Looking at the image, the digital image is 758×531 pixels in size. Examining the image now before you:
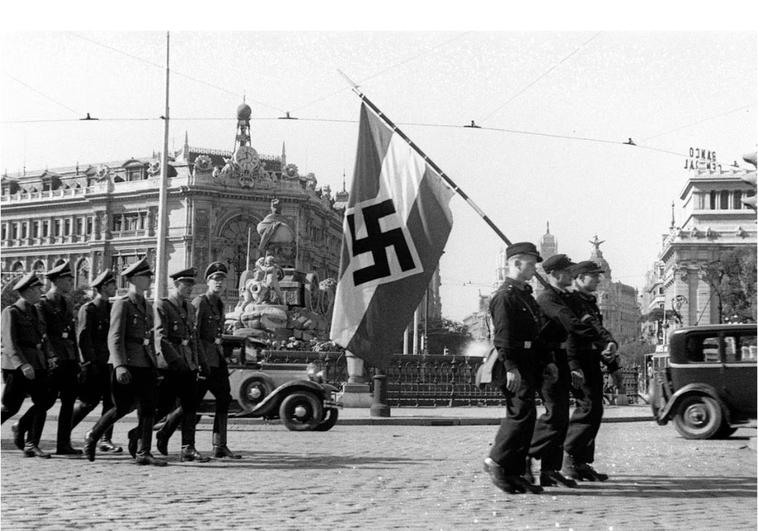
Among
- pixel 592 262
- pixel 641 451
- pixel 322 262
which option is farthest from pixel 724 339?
pixel 322 262

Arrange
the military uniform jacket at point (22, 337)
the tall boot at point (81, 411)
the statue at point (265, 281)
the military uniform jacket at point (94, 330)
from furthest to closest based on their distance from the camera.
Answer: the statue at point (265, 281) → the tall boot at point (81, 411) → the military uniform jacket at point (94, 330) → the military uniform jacket at point (22, 337)

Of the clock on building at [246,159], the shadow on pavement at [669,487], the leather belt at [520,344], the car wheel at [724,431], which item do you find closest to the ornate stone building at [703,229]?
the car wheel at [724,431]

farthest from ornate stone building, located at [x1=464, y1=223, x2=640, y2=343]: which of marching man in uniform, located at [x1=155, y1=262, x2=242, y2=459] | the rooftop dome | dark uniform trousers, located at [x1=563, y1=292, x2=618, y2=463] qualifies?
the rooftop dome

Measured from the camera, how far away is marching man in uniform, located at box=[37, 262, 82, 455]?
1112cm

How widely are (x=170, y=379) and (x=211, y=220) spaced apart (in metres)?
8.58

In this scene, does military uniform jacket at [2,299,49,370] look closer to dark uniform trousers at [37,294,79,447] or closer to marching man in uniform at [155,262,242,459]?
dark uniform trousers at [37,294,79,447]

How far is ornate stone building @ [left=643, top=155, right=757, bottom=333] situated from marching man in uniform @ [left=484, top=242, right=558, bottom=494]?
87.1 inches

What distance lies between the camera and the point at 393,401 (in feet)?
83.4

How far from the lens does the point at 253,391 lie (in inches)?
631

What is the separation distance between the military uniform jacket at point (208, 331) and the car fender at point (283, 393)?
4739mm

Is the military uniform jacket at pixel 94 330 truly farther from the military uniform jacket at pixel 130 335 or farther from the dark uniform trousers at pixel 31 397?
the military uniform jacket at pixel 130 335

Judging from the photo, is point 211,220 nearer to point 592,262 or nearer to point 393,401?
point 393,401

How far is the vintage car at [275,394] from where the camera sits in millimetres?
15945

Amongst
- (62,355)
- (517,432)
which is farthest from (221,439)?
(517,432)
